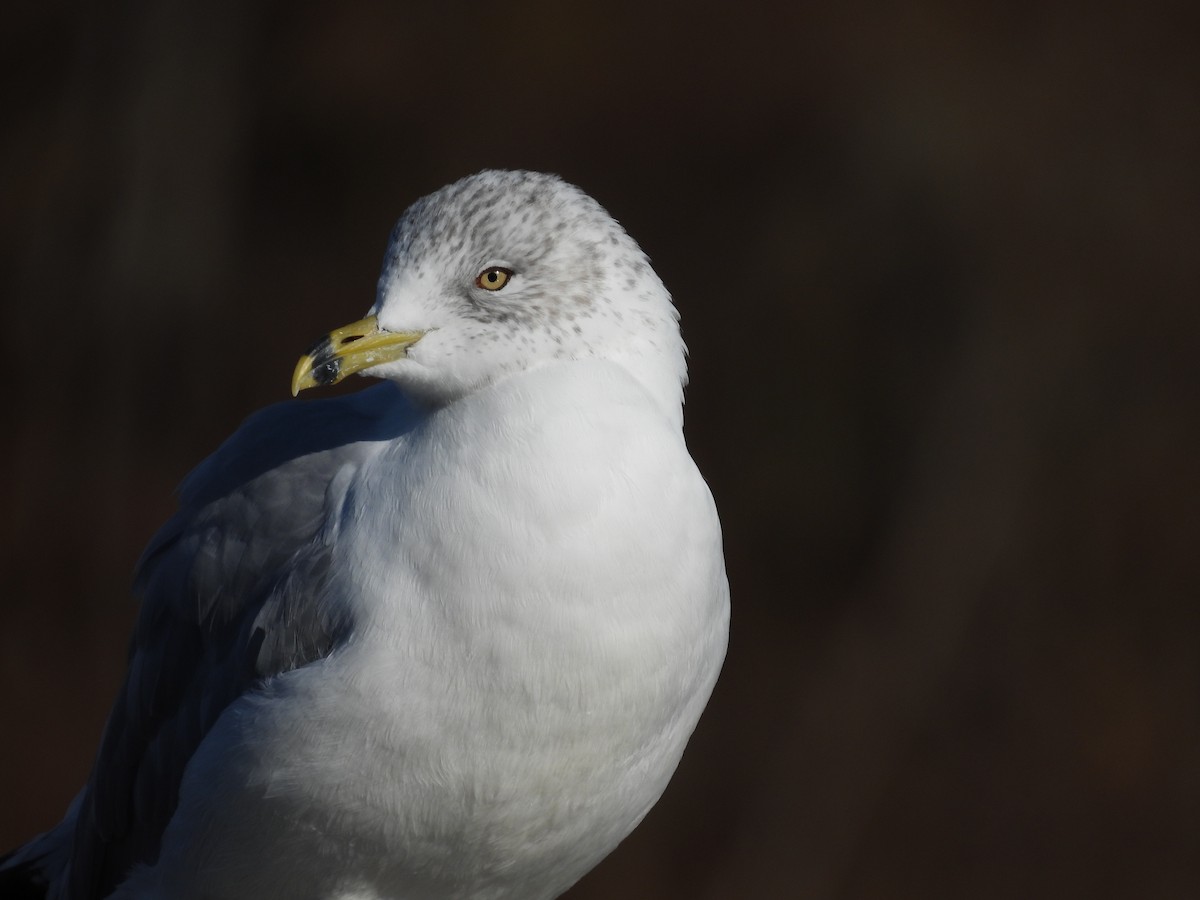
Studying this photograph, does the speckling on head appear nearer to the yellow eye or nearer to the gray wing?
the yellow eye

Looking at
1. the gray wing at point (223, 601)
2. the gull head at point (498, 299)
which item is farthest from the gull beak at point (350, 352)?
the gray wing at point (223, 601)

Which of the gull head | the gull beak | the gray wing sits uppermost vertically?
the gull head

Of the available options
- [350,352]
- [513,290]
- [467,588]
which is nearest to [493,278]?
[513,290]

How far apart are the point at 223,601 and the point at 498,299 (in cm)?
55

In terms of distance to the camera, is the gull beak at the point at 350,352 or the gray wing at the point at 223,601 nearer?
the gull beak at the point at 350,352

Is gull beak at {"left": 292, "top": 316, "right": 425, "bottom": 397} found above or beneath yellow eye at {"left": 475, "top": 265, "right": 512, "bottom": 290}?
beneath

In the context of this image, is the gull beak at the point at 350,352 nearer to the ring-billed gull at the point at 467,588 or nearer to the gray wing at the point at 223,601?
the ring-billed gull at the point at 467,588

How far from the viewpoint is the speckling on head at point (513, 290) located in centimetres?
172

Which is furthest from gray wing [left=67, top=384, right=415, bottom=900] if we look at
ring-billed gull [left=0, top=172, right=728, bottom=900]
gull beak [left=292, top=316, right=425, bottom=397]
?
gull beak [left=292, top=316, right=425, bottom=397]

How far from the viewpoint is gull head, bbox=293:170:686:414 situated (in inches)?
67.5

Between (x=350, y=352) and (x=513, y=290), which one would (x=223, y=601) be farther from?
(x=513, y=290)

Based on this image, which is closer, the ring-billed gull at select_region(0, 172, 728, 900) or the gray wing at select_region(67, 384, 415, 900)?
the ring-billed gull at select_region(0, 172, 728, 900)

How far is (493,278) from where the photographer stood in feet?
5.76

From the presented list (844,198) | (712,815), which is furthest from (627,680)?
(712,815)
